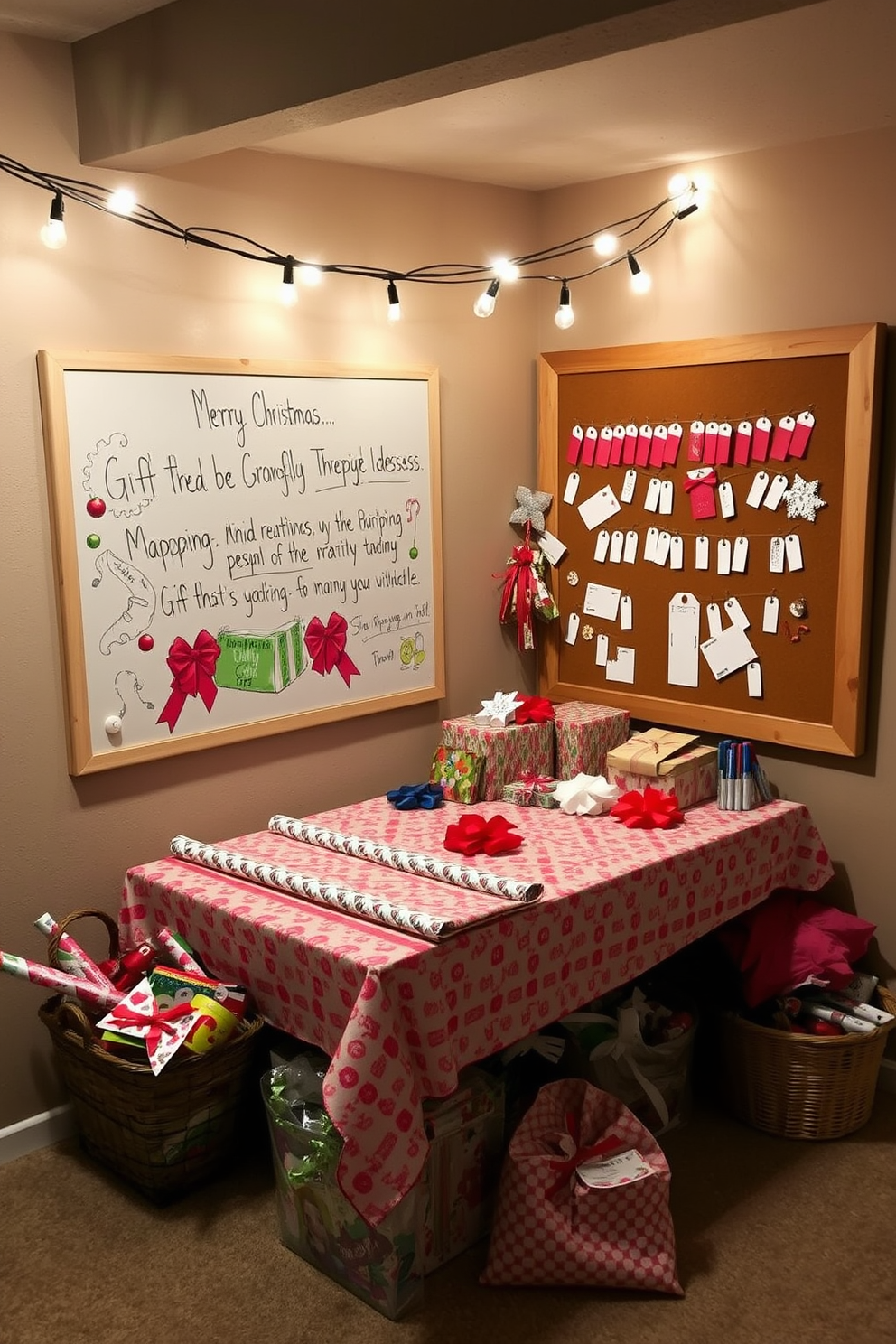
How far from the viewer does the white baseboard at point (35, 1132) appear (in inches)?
111

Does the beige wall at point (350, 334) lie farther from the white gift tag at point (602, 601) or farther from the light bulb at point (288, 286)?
the white gift tag at point (602, 601)

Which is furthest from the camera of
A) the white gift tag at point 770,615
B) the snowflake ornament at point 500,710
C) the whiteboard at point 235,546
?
the snowflake ornament at point 500,710

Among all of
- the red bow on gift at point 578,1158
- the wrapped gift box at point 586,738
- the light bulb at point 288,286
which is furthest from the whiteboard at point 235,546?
the red bow on gift at point 578,1158

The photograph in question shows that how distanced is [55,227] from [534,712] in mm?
1731

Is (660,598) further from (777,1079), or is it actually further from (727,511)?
(777,1079)

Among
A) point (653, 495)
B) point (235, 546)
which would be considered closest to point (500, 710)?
point (653, 495)

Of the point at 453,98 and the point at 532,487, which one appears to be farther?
the point at 532,487

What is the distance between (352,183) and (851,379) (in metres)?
1.40

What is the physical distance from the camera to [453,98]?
2.63 meters

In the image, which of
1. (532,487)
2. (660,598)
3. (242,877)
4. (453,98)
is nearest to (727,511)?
(660,598)

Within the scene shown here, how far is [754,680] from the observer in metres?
3.30

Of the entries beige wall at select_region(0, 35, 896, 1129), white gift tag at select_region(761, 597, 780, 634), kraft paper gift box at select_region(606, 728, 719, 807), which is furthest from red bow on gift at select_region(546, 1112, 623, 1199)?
white gift tag at select_region(761, 597, 780, 634)

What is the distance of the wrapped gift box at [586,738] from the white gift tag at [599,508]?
573 millimetres

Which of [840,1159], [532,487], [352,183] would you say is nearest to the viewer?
[840,1159]
